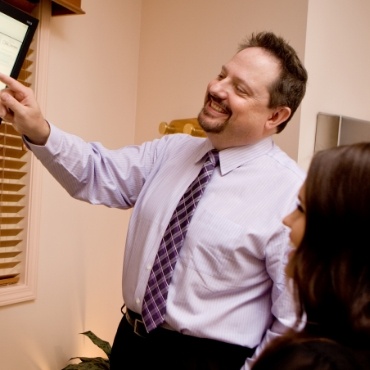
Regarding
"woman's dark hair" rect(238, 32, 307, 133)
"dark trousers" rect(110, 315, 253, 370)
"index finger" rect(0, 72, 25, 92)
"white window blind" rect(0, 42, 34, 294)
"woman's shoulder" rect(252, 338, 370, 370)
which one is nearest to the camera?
"woman's shoulder" rect(252, 338, 370, 370)

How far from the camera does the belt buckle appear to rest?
53.9 inches

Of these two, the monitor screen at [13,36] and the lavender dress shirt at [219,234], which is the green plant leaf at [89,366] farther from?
the monitor screen at [13,36]

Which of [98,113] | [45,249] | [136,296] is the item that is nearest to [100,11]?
[98,113]

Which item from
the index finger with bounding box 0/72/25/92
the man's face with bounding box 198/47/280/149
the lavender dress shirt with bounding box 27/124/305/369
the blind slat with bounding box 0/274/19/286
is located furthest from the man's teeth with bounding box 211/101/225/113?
the blind slat with bounding box 0/274/19/286

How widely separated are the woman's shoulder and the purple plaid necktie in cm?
64

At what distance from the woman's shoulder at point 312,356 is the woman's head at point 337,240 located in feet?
0.15

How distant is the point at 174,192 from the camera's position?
144 centimetres

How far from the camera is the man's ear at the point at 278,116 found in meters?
1.44

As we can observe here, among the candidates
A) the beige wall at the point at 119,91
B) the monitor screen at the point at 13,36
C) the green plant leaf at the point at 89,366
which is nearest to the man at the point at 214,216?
the monitor screen at the point at 13,36

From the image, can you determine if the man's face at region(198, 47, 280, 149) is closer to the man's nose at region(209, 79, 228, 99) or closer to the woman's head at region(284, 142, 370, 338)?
the man's nose at region(209, 79, 228, 99)

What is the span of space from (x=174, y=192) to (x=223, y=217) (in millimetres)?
183

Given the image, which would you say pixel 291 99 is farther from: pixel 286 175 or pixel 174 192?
pixel 174 192

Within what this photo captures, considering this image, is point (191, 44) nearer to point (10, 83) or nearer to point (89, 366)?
point (10, 83)

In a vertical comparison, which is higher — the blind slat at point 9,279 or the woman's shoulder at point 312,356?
the woman's shoulder at point 312,356
